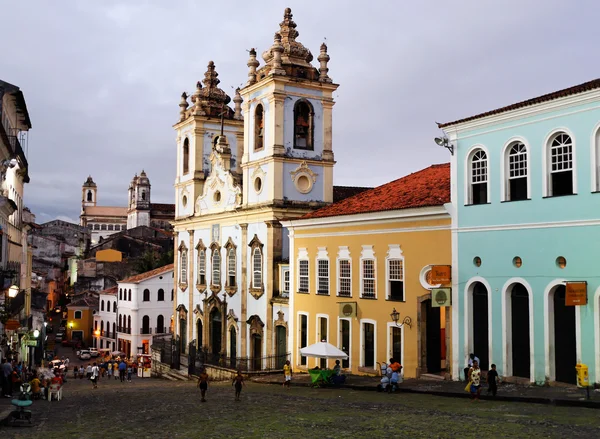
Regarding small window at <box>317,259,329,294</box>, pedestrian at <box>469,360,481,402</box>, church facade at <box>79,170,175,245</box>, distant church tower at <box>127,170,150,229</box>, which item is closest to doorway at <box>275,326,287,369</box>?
small window at <box>317,259,329,294</box>

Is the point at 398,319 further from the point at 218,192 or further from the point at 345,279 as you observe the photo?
the point at 218,192

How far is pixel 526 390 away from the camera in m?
20.4

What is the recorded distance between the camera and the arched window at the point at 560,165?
20984 mm

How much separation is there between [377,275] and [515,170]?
24.4ft

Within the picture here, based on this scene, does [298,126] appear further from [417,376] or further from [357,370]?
[417,376]

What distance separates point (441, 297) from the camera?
2431cm

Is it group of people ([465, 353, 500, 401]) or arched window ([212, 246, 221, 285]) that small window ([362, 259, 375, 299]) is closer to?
group of people ([465, 353, 500, 401])

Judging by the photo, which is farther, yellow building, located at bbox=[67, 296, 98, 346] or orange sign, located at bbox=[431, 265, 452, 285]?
yellow building, located at bbox=[67, 296, 98, 346]

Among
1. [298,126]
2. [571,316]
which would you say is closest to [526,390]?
[571,316]

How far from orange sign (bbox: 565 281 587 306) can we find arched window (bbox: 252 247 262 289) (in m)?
20.3

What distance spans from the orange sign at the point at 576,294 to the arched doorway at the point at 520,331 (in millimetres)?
1982

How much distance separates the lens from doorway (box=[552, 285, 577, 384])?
67.4ft

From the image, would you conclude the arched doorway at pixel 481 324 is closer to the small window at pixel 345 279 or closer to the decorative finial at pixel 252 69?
the small window at pixel 345 279

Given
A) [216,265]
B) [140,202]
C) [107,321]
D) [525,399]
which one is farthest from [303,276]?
[140,202]
